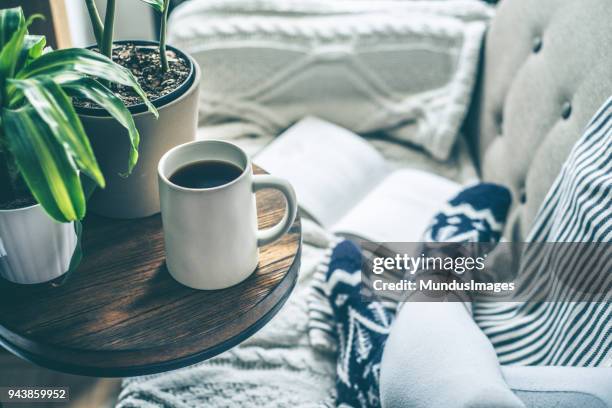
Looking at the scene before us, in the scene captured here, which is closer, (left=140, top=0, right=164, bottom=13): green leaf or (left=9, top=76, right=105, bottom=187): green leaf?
(left=9, top=76, right=105, bottom=187): green leaf

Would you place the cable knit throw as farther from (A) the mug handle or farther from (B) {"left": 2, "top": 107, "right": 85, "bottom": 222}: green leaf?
(B) {"left": 2, "top": 107, "right": 85, "bottom": 222}: green leaf

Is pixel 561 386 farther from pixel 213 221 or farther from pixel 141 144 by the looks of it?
pixel 141 144

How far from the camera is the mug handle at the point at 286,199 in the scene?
1.64 ft

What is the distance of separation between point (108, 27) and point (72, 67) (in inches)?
4.1

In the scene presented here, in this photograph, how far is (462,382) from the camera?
48cm

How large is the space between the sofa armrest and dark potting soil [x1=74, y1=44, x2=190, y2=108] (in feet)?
1.32

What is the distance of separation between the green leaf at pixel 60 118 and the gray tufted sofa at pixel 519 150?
32cm

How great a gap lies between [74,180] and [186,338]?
163 mm

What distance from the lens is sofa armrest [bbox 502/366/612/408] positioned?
45 cm

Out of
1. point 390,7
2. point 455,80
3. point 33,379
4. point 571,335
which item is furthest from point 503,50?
point 33,379

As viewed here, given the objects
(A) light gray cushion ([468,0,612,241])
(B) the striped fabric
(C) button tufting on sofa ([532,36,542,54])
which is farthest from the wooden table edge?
(C) button tufting on sofa ([532,36,542,54])

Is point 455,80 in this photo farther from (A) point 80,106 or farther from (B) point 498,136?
(A) point 80,106

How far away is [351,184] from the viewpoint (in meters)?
0.93

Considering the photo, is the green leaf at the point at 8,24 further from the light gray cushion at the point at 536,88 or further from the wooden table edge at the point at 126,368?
the light gray cushion at the point at 536,88
